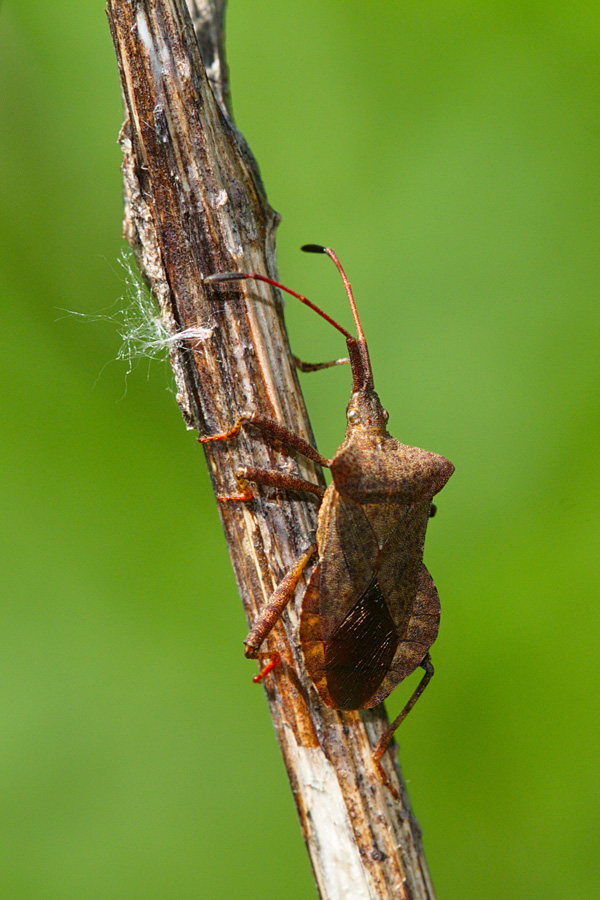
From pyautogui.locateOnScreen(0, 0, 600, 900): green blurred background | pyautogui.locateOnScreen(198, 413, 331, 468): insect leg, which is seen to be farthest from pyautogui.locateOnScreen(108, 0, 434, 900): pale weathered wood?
pyautogui.locateOnScreen(0, 0, 600, 900): green blurred background

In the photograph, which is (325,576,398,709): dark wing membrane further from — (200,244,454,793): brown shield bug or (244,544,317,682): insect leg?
(244,544,317,682): insect leg

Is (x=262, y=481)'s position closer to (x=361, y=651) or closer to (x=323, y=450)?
(x=361, y=651)

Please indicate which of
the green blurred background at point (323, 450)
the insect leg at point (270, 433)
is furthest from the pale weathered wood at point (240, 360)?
the green blurred background at point (323, 450)

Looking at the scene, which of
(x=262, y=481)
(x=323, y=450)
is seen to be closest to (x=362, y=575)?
(x=262, y=481)

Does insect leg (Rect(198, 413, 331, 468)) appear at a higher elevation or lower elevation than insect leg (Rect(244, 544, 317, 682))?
higher

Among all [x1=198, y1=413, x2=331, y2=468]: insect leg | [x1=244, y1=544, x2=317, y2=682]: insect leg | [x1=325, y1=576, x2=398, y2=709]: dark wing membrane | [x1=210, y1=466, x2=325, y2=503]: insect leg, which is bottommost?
[x1=325, y1=576, x2=398, y2=709]: dark wing membrane

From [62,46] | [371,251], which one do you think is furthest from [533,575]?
[62,46]

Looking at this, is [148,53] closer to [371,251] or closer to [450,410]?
[371,251]

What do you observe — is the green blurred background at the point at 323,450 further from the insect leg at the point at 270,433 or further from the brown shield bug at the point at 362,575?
the insect leg at the point at 270,433
